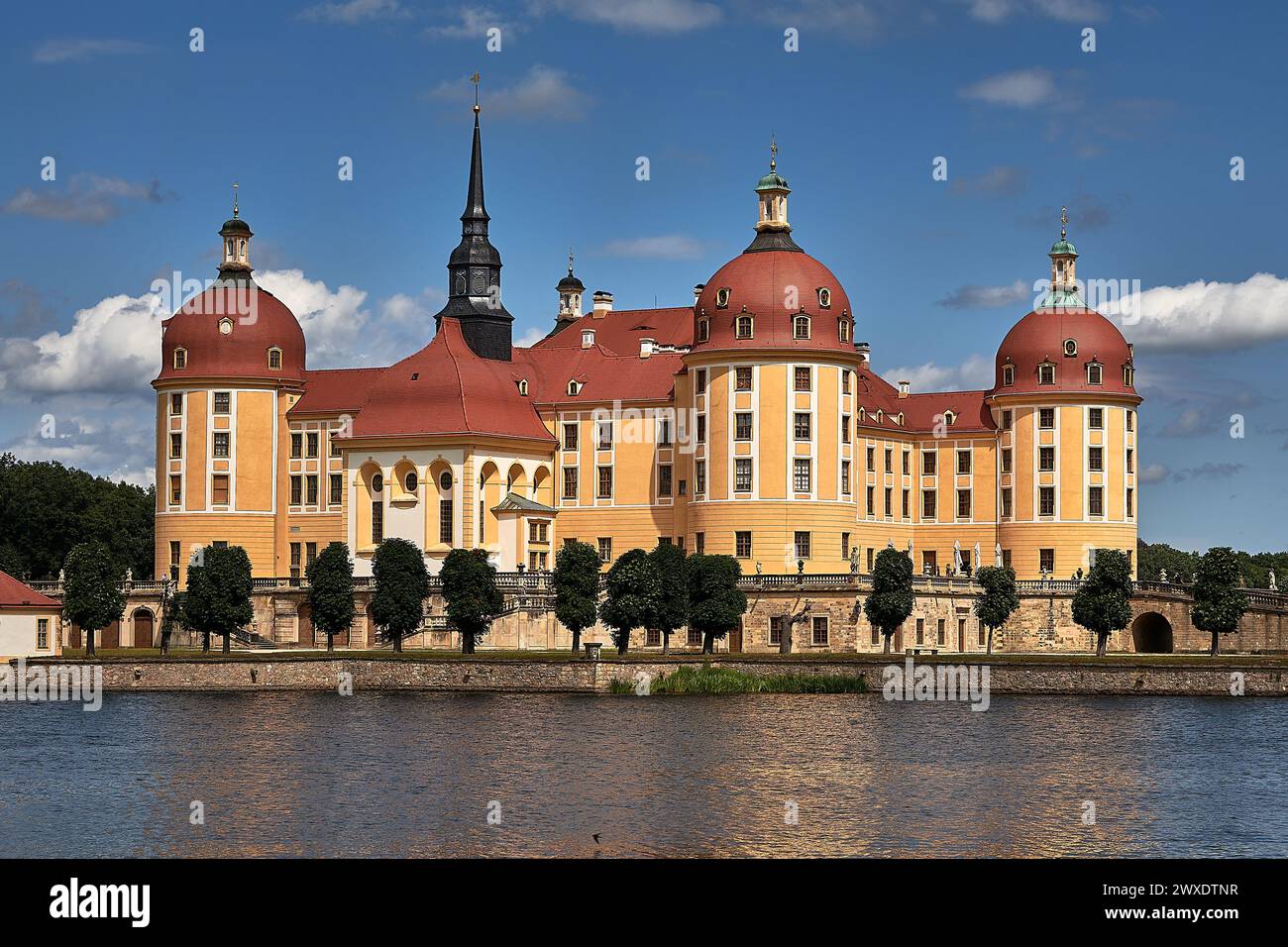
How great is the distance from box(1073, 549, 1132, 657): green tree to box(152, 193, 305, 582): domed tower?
146ft

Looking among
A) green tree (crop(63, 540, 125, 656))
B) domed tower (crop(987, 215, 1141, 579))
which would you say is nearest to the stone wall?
green tree (crop(63, 540, 125, 656))

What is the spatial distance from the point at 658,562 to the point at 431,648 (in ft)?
45.8

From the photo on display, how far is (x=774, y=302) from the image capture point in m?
92.5

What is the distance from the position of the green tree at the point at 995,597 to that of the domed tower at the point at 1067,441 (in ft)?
25.4

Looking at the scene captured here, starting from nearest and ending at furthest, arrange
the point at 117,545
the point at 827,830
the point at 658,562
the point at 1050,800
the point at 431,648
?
the point at 827,830 → the point at 1050,800 → the point at 658,562 → the point at 431,648 → the point at 117,545

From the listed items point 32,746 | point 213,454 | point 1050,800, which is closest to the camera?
point 1050,800

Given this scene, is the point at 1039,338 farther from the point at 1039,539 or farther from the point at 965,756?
the point at 965,756

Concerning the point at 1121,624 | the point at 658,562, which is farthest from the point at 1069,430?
the point at 658,562

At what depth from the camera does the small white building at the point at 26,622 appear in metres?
82.3

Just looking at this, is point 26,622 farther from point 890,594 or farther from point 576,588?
point 890,594

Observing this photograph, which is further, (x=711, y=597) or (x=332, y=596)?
(x=332, y=596)

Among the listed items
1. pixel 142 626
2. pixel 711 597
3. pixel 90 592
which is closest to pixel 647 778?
pixel 711 597

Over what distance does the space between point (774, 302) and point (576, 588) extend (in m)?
20.9

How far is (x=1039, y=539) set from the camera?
3922 inches
